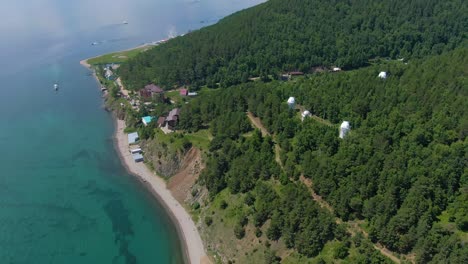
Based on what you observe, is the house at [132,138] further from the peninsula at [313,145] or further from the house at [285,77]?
the house at [285,77]

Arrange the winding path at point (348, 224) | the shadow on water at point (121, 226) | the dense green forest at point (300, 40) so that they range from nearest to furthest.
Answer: the winding path at point (348, 224) < the shadow on water at point (121, 226) < the dense green forest at point (300, 40)

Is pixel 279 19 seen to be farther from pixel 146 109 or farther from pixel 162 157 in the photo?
pixel 162 157

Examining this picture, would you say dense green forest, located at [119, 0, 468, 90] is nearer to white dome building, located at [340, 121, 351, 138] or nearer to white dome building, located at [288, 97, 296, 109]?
white dome building, located at [288, 97, 296, 109]

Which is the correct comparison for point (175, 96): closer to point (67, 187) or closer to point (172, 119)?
point (172, 119)

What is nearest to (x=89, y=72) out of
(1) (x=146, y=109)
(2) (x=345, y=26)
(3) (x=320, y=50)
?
(1) (x=146, y=109)

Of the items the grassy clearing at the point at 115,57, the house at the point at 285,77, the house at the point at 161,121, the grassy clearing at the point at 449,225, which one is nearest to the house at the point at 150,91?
the house at the point at 161,121

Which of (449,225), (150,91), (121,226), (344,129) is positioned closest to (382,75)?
(344,129)

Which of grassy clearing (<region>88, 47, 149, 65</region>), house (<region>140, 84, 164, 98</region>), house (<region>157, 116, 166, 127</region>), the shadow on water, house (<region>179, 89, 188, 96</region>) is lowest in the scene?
the shadow on water

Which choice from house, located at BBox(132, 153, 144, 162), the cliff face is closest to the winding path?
the cliff face
